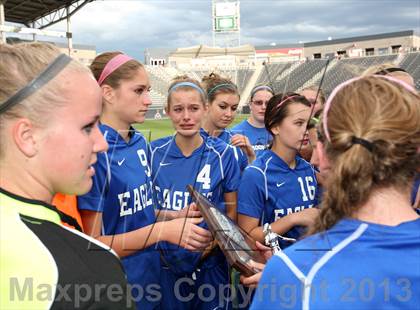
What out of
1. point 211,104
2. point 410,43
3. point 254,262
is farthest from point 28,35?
point 410,43

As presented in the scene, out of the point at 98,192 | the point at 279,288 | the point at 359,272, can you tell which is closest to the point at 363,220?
the point at 359,272

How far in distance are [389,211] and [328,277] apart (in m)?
0.24

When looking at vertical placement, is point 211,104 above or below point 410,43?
below

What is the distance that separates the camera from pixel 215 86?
167 inches

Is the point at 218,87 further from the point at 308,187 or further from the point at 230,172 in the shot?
the point at 308,187

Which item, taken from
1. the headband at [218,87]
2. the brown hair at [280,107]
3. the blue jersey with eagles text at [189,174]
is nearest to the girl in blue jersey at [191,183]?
the blue jersey with eagles text at [189,174]

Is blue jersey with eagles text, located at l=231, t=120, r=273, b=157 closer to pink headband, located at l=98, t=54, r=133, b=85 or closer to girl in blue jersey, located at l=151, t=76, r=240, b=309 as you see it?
girl in blue jersey, located at l=151, t=76, r=240, b=309

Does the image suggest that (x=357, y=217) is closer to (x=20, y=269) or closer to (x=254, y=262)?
(x=254, y=262)

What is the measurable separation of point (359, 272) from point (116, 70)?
73.4 inches

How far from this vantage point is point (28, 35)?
27.5 meters

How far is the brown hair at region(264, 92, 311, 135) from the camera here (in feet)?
8.88

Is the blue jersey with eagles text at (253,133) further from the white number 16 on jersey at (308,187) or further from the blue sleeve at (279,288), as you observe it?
the blue sleeve at (279,288)

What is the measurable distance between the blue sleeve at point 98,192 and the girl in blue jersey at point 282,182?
0.83m

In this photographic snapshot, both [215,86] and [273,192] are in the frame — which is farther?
[215,86]
